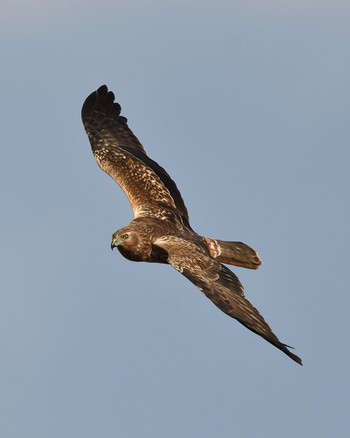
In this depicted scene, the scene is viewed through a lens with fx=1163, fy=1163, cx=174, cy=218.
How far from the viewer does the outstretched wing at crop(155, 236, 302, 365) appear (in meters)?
15.1

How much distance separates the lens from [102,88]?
21562 millimetres

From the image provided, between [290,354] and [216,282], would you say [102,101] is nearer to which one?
[216,282]

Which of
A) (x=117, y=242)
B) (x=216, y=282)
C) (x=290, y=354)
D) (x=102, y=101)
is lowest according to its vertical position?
(x=290, y=354)

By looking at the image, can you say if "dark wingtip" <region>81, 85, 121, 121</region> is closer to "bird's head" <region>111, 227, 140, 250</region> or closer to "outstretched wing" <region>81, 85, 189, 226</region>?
"outstretched wing" <region>81, 85, 189, 226</region>

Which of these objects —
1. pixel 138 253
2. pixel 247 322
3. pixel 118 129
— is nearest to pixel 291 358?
pixel 247 322

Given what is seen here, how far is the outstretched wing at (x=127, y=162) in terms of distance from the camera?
19.5m

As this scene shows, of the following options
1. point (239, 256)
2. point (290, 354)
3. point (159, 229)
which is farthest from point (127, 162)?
point (290, 354)

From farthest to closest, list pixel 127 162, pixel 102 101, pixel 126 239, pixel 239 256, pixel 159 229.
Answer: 1. pixel 102 101
2. pixel 127 162
3. pixel 239 256
4. pixel 159 229
5. pixel 126 239

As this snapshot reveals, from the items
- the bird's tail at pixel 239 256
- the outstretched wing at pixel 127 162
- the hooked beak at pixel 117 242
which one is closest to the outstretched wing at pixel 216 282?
the hooked beak at pixel 117 242

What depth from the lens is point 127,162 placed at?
20281mm

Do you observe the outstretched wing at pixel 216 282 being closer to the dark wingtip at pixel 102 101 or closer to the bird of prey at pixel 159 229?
the bird of prey at pixel 159 229

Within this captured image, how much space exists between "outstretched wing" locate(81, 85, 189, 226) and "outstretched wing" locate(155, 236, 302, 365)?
1.71 metres

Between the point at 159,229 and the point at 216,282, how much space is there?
235 centimetres

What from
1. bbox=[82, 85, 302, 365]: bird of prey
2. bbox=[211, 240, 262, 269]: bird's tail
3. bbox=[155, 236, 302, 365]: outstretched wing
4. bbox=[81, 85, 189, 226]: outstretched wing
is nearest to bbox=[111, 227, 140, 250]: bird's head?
bbox=[82, 85, 302, 365]: bird of prey
